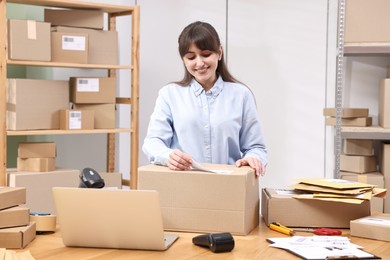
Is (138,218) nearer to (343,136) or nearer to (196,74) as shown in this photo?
(196,74)

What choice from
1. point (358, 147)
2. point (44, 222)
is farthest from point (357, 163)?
point (44, 222)

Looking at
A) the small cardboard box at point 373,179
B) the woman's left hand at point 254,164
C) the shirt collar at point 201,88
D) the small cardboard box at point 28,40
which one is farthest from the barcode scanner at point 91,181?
the small cardboard box at point 28,40

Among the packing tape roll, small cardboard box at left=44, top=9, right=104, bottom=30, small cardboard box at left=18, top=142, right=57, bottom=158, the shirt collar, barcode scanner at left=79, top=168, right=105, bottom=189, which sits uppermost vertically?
small cardboard box at left=44, top=9, right=104, bottom=30

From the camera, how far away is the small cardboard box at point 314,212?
1783mm

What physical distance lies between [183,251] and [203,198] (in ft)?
0.68

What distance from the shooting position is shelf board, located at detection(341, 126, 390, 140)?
3076 mm

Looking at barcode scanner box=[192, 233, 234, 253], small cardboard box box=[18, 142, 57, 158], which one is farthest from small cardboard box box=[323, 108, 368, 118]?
barcode scanner box=[192, 233, 234, 253]

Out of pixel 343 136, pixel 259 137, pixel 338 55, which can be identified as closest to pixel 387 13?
pixel 338 55

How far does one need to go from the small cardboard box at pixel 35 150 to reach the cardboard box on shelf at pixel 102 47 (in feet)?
2.01

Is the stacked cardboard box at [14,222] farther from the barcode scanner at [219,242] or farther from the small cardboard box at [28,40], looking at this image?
the small cardboard box at [28,40]

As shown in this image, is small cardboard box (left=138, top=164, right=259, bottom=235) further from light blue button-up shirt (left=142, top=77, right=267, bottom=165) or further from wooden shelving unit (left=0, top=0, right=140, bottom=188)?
wooden shelving unit (left=0, top=0, right=140, bottom=188)

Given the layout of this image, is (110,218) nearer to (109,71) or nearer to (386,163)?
(386,163)

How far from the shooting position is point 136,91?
381cm

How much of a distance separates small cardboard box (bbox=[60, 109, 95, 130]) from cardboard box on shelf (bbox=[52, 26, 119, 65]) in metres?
0.34
